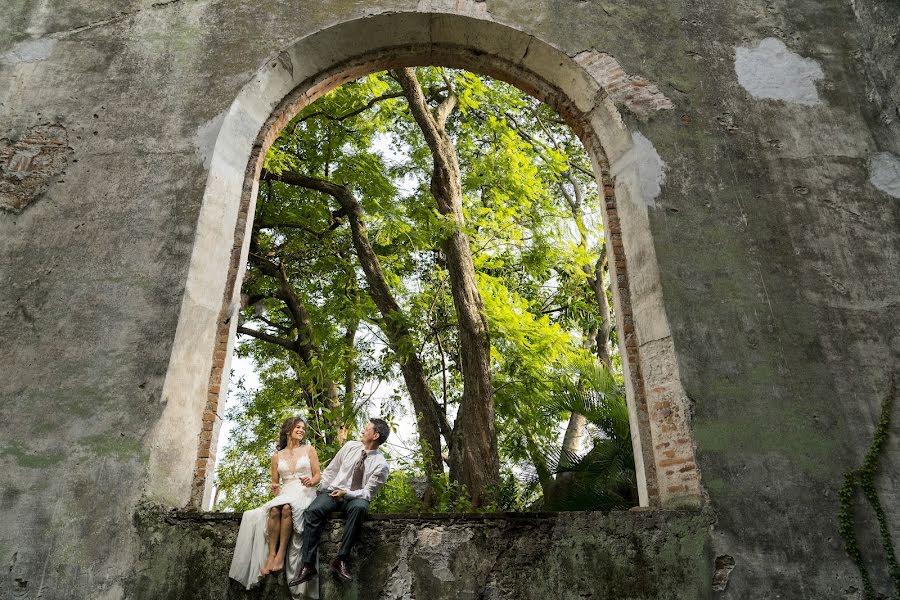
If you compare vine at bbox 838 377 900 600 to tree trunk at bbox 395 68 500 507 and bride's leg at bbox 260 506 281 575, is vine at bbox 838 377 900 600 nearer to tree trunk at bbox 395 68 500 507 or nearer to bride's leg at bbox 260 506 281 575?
bride's leg at bbox 260 506 281 575

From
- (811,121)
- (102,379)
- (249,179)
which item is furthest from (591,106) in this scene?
(102,379)

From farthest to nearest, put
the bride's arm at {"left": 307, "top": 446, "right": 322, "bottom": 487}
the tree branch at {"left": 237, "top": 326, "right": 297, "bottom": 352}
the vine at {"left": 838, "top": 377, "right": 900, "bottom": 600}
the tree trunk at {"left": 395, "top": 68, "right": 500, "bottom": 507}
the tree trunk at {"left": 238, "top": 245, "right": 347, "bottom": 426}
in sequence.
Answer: the tree branch at {"left": 237, "top": 326, "right": 297, "bottom": 352} < the tree trunk at {"left": 238, "top": 245, "right": 347, "bottom": 426} < the tree trunk at {"left": 395, "top": 68, "right": 500, "bottom": 507} < the bride's arm at {"left": 307, "top": 446, "right": 322, "bottom": 487} < the vine at {"left": 838, "top": 377, "right": 900, "bottom": 600}

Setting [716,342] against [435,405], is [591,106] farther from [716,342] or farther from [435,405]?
[435,405]

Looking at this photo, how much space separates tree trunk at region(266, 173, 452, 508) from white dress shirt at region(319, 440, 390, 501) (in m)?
3.92

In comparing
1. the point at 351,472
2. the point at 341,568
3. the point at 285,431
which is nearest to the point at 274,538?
the point at 341,568

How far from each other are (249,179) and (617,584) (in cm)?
355

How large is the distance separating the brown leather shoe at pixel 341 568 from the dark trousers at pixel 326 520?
0.09 feet

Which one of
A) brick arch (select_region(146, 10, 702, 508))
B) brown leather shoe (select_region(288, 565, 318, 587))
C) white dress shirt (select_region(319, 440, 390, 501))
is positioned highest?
brick arch (select_region(146, 10, 702, 508))

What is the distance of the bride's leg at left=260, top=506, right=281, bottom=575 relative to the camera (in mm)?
3676

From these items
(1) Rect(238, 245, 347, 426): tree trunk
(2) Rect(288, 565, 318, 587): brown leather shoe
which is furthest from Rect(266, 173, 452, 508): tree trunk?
(2) Rect(288, 565, 318, 587): brown leather shoe

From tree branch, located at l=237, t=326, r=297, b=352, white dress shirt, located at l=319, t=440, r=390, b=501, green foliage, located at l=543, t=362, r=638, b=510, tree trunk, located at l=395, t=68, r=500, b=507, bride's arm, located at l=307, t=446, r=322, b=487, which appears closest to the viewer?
white dress shirt, located at l=319, t=440, r=390, b=501

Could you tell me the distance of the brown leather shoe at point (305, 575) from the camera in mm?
3605

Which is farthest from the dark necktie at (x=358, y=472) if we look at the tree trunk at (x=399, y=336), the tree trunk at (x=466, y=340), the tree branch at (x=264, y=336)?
the tree branch at (x=264, y=336)

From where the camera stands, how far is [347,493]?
3.85 m
